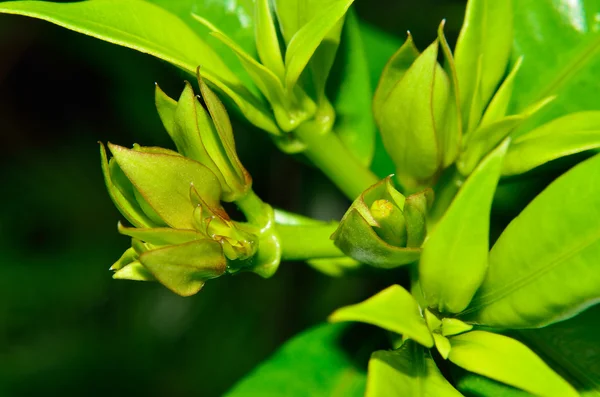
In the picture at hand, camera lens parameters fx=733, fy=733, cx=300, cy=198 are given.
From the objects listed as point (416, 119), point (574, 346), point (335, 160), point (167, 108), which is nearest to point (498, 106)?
point (416, 119)

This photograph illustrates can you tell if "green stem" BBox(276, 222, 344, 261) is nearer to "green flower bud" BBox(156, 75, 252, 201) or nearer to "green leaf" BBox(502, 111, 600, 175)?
"green flower bud" BBox(156, 75, 252, 201)

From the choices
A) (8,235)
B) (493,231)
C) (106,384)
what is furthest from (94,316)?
(493,231)

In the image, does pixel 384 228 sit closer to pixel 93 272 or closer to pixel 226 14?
pixel 226 14

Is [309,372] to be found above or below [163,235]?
below

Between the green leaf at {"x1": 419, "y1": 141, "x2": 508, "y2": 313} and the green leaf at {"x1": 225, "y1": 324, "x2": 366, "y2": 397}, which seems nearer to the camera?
the green leaf at {"x1": 419, "y1": 141, "x2": 508, "y2": 313}

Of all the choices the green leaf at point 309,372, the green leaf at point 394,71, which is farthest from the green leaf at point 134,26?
the green leaf at point 309,372

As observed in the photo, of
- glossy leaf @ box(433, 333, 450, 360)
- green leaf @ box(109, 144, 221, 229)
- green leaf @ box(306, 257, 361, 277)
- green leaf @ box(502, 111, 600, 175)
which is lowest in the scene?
green leaf @ box(306, 257, 361, 277)

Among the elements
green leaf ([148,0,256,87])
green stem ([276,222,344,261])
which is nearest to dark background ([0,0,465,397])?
green leaf ([148,0,256,87])
